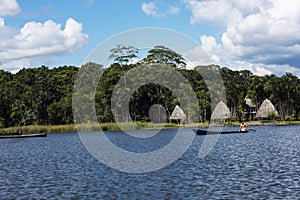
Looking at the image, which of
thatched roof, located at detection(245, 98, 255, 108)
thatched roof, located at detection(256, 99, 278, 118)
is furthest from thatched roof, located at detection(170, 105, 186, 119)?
thatched roof, located at detection(245, 98, 255, 108)

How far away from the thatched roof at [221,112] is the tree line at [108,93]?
275cm

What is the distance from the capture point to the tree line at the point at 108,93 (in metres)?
86.2

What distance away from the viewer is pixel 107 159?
33.0 m

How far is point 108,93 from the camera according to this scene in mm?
86250

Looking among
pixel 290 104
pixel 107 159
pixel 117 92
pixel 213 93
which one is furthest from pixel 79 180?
pixel 290 104

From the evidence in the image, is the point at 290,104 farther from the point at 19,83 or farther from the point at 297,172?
the point at 297,172

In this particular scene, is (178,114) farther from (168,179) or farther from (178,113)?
(168,179)

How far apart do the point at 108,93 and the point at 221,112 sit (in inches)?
864

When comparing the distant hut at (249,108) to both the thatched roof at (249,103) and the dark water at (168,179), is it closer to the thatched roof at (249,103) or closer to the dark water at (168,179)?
the thatched roof at (249,103)

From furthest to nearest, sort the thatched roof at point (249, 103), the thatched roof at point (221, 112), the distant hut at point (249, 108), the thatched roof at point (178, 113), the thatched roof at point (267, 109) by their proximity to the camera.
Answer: the distant hut at point (249, 108) → the thatched roof at point (249, 103) → the thatched roof at point (267, 109) → the thatched roof at point (221, 112) → the thatched roof at point (178, 113)

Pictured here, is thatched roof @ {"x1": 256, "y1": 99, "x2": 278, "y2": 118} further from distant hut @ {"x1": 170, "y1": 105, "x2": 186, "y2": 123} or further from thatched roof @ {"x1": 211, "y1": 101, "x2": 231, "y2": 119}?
distant hut @ {"x1": 170, "y1": 105, "x2": 186, "y2": 123}

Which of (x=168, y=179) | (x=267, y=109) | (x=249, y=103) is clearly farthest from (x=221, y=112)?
(x=168, y=179)

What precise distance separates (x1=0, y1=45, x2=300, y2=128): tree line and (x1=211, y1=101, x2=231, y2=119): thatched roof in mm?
2754

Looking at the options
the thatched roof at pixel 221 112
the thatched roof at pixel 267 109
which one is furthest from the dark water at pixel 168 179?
the thatched roof at pixel 267 109
